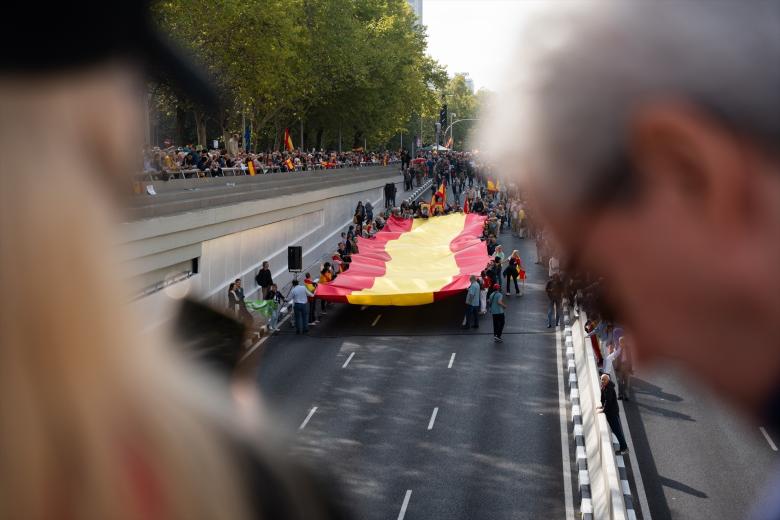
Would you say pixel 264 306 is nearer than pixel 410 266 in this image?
Yes

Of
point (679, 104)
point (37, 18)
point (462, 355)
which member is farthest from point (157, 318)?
point (462, 355)

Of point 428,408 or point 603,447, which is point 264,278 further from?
point 603,447

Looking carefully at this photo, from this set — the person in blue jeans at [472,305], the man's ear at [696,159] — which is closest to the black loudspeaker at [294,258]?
the person in blue jeans at [472,305]

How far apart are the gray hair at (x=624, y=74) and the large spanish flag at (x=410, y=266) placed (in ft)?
98.7

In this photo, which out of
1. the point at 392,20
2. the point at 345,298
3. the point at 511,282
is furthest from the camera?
the point at 392,20

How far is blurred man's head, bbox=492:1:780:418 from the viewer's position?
1277 millimetres

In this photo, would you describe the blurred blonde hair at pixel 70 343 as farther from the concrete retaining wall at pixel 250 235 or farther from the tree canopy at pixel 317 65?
the tree canopy at pixel 317 65

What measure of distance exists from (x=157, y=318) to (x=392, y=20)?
9470cm

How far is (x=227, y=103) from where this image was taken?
1.59 metres

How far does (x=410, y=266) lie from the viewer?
36.1m

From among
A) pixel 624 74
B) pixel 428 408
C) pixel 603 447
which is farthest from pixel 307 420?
pixel 624 74

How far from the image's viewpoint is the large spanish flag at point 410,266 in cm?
3184

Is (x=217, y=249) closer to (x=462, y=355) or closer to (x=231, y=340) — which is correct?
(x=462, y=355)

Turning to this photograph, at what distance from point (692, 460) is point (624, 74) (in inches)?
733
